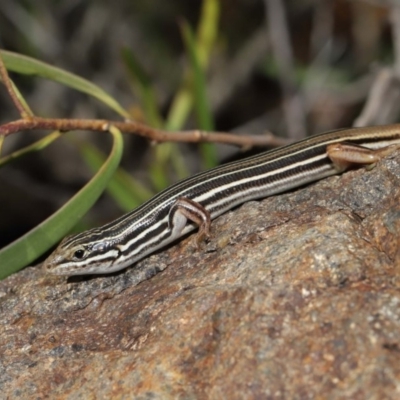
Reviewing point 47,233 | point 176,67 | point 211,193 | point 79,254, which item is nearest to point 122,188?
point 211,193

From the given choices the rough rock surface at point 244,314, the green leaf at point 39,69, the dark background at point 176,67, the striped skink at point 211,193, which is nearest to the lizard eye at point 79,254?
the striped skink at point 211,193

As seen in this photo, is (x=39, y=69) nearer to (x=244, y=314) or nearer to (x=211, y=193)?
(x=211, y=193)

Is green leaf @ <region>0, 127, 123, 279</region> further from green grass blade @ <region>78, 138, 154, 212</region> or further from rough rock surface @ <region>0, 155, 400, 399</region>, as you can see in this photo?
green grass blade @ <region>78, 138, 154, 212</region>

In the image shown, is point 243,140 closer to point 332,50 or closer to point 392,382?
point 392,382

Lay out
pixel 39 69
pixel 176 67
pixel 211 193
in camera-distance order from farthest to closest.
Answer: pixel 176 67, pixel 211 193, pixel 39 69

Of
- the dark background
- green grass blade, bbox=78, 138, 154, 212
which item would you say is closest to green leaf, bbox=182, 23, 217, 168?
green grass blade, bbox=78, 138, 154, 212

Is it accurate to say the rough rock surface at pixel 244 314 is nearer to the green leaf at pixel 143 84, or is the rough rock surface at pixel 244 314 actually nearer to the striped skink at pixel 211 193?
the striped skink at pixel 211 193

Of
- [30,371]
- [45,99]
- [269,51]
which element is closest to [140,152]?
[45,99]
